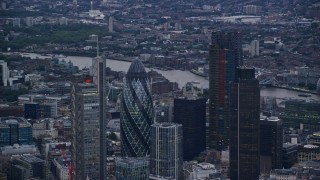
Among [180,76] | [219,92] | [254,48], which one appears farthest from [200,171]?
[254,48]

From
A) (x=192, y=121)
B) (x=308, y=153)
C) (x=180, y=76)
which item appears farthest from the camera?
(x=180, y=76)

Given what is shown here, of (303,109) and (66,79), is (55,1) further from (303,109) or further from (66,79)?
(303,109)

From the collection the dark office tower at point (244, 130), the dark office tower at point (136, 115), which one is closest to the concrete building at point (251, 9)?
the dark office tower at point (136, 115)

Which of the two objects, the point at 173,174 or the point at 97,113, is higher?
the point at 97,113

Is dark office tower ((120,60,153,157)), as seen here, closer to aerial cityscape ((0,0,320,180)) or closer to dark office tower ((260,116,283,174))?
aerial cityscape ((0,0,320,180))

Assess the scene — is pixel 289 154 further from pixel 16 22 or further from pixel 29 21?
pixel 29 21

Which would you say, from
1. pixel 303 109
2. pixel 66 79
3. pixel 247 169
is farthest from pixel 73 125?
pixel 66 79
